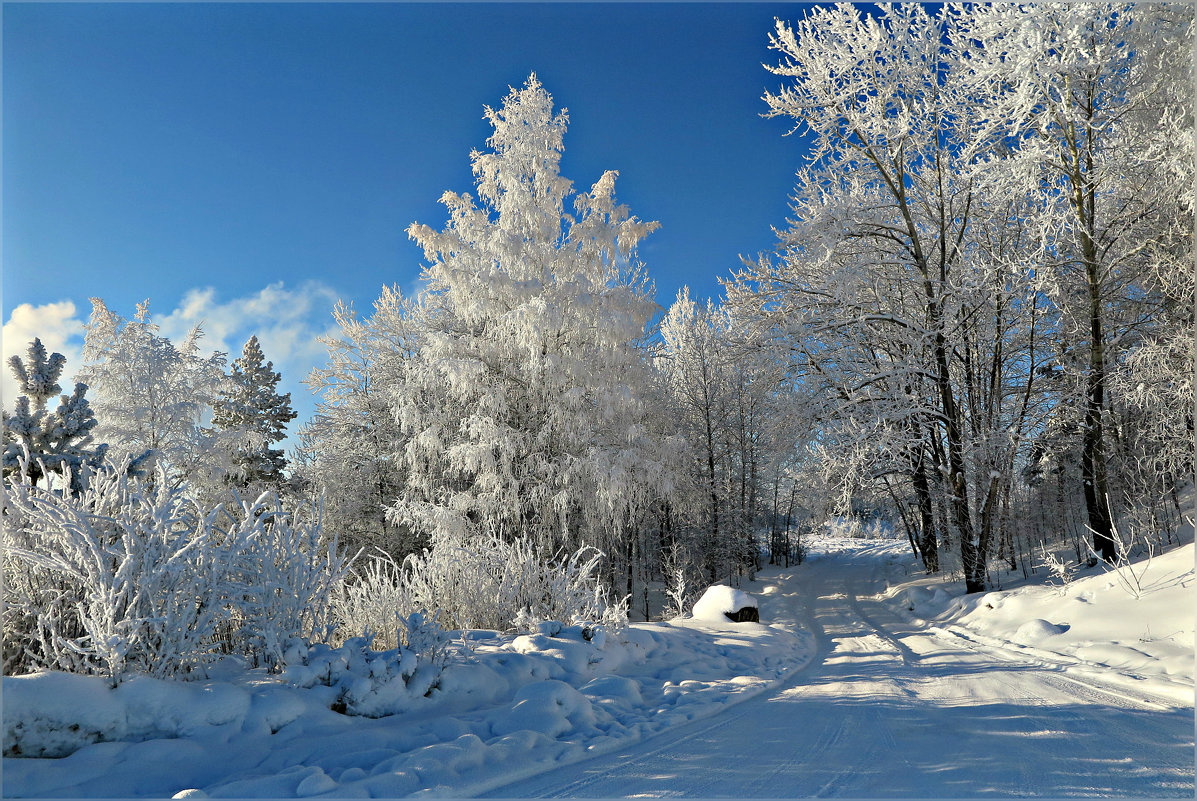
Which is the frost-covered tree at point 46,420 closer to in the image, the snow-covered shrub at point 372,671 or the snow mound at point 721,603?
the snow-covered shrub at point 372,671

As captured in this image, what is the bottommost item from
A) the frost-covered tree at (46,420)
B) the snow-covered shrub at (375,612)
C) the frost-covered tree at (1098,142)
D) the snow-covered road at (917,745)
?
the snow-covered road at (917,745)

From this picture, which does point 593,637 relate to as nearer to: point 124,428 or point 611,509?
point 611,509

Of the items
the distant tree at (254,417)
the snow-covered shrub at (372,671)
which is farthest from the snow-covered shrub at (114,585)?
the distant tree at (254,417)

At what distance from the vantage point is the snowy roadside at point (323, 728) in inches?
103

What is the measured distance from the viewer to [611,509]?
11.8 meters

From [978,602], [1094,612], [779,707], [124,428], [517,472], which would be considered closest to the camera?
[779,707]

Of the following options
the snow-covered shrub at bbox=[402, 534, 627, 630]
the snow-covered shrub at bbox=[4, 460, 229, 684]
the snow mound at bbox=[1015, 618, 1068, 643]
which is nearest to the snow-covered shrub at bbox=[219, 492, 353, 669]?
the snow-covered shrub at bbox=[4, 460, 229, 684]

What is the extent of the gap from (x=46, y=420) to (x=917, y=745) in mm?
12400

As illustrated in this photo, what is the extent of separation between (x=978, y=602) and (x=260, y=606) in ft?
31.7

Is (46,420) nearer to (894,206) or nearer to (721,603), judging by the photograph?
(721,603)

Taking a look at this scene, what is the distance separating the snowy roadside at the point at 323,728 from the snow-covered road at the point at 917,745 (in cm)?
28

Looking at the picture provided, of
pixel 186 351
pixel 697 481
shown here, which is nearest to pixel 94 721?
pixel 697 481

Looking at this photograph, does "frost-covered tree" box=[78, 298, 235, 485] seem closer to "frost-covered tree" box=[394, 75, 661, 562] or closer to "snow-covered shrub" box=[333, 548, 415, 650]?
"frost-covered tree" box=[394, 75, 661, 562]

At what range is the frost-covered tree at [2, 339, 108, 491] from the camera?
8.70 meters
